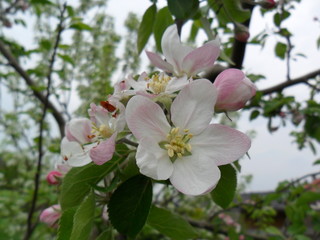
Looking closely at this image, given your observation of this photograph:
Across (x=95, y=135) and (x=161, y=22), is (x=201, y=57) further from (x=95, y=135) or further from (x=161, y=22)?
(x=161, y=22)

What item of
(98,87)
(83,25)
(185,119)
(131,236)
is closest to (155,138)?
(185,119)

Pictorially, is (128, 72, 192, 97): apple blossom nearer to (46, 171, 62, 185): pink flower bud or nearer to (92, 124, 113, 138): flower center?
(92, 124, 113, 138): flower center

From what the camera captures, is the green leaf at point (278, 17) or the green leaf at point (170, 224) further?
the green leaf at point (278, 17)

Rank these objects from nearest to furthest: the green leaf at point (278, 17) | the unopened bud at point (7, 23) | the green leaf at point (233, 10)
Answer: the green leaf at point (233, 10), the green leaf at point (278, 17), the unopened bud at point (7, 23)

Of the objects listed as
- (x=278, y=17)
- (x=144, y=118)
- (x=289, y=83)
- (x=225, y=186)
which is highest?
(x=144, y=118)

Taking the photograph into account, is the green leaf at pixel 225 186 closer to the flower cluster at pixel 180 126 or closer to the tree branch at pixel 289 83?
the flower cluster at pixel 180 126

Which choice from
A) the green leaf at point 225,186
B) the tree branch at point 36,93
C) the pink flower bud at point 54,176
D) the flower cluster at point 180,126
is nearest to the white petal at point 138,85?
the flower cluster at point 180,126

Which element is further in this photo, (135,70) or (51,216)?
(135,70)

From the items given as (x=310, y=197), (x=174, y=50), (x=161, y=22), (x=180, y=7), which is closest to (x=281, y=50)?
(x=310, y=197)
